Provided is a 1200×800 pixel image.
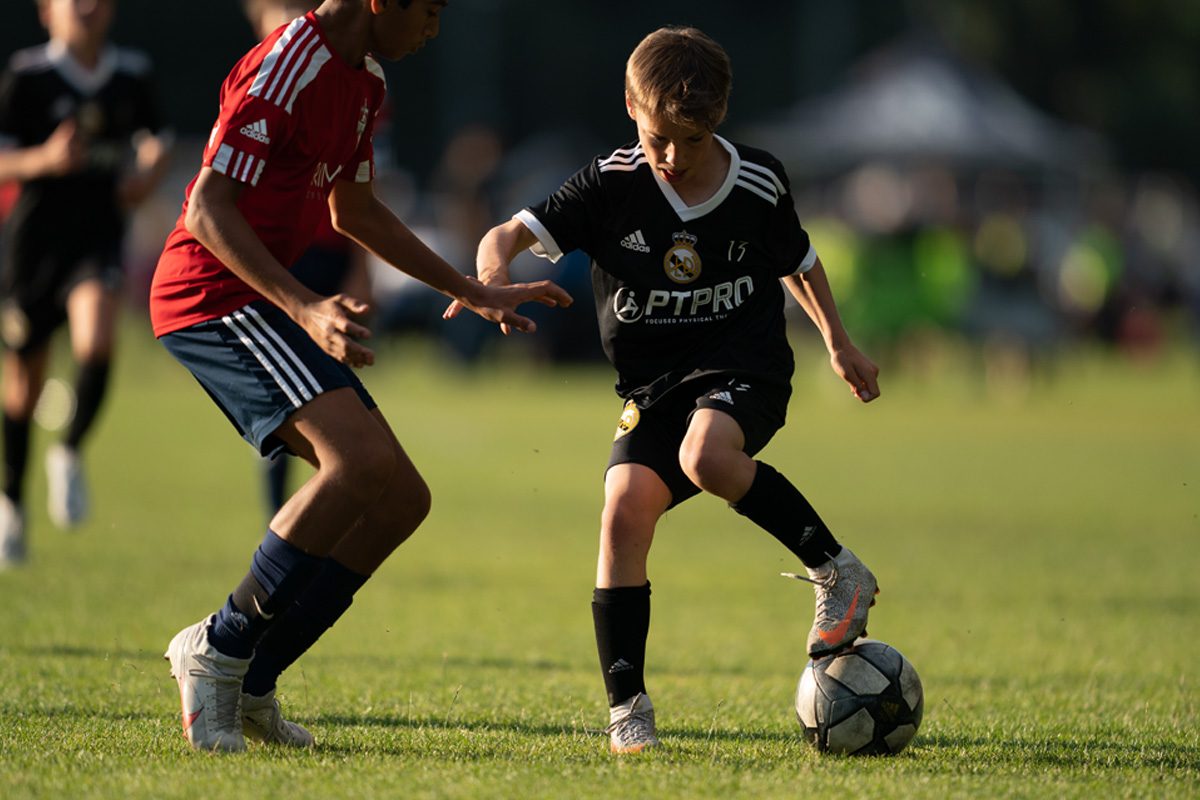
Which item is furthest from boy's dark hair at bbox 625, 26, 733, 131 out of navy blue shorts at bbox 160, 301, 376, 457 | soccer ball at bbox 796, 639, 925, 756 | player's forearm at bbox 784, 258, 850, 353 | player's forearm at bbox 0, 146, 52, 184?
player's forearm at bbox 0, 146, 52, 184

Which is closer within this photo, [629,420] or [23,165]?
[629,420]

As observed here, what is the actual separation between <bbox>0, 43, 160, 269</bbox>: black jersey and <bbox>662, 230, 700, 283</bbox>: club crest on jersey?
4.25 meters

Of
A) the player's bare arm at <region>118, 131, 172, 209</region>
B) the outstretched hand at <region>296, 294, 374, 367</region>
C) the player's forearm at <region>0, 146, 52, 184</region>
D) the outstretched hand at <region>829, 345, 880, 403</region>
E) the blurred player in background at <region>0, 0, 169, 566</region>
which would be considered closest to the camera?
the outstretched hand at <region>296, 294, 374, 367</region>

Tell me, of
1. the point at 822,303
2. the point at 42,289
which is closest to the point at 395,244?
the point at 822,303

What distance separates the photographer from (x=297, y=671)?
4.81 meters

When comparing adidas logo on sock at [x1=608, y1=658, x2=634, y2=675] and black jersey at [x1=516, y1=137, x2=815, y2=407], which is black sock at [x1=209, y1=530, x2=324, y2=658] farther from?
black jersey at [x1=516, y1=137, x2=815, y2=407]

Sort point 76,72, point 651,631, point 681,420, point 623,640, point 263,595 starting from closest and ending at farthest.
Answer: point 263,595, point 623,640, point 681,420, point 651,631, point 76,72

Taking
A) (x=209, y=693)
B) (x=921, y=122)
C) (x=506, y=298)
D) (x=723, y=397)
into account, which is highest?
(x=921, y=122)

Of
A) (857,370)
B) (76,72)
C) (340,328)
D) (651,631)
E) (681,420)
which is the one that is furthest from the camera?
(76,72)

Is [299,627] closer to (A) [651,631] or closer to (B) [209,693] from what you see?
(B) [209,693]

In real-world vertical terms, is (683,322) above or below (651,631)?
above

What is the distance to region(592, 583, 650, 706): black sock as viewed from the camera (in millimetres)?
3723

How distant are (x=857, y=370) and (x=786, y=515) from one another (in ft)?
1.96

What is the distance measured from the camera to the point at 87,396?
692cm
